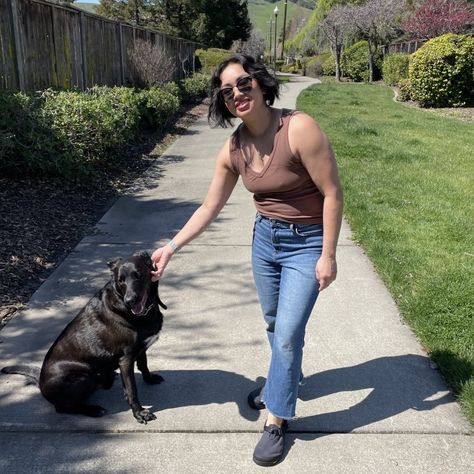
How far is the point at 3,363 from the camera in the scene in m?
3.35

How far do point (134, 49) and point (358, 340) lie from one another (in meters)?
12.7

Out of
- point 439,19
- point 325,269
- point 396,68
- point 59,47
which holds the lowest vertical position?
point 325,269

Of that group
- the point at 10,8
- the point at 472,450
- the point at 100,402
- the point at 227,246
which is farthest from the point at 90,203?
the point at 472,450

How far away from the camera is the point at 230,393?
10.3ft

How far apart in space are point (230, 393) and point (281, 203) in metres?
1.25

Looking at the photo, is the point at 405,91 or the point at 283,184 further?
the point at 405,91

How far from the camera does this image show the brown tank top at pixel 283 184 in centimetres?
240

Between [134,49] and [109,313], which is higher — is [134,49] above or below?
above

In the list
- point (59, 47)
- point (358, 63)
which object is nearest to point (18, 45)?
point (59, 47)

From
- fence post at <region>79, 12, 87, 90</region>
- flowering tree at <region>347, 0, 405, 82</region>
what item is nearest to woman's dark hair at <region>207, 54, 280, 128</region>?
fence post at <region>79, 12, 87, 90</region>

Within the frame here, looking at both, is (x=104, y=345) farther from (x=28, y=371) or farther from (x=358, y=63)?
(x=358, y=63)

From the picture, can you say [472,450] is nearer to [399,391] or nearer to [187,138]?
[399,391]

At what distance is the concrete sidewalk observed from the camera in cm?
262

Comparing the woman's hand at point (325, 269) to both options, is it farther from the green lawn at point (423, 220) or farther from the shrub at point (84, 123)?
the shrub at point (84, 123)
